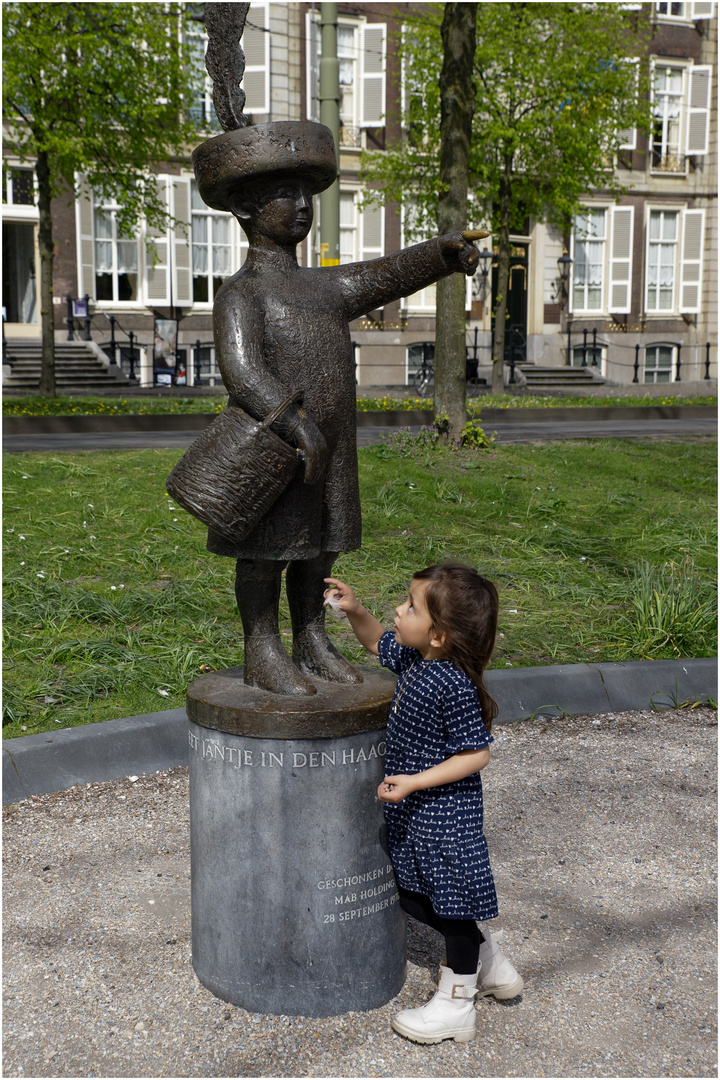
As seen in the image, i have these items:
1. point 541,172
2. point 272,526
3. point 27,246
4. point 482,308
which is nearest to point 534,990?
point 272,526

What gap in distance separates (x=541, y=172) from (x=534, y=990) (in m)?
21.1

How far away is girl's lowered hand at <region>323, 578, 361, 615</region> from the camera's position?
285 centimetres

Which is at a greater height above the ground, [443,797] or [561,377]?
[561,377]

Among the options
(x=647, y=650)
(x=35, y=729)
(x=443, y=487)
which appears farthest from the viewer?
(x=443, y=487)

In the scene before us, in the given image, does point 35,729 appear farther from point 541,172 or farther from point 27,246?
point 27,246

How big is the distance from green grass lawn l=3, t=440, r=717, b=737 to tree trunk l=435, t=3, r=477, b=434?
492 millimetres

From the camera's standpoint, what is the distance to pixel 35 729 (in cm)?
406

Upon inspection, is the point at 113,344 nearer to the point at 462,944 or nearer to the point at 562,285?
the point at 562,285

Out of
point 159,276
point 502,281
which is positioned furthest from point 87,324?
point 502,281

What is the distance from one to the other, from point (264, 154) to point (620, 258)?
3046 centimetres

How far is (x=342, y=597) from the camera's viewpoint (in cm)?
288

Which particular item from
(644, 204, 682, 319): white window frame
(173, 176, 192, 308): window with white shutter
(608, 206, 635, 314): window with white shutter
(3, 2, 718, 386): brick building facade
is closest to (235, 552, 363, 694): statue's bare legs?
(3, 2, 718, 386): brick building facade

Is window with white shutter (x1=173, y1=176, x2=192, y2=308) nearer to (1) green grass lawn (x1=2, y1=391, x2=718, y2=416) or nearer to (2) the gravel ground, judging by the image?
(1) green grass lawn (x1=2, y1=391, x2=718, y2=416)

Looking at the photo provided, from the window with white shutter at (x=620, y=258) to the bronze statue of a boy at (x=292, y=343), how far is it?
29.8 meters
